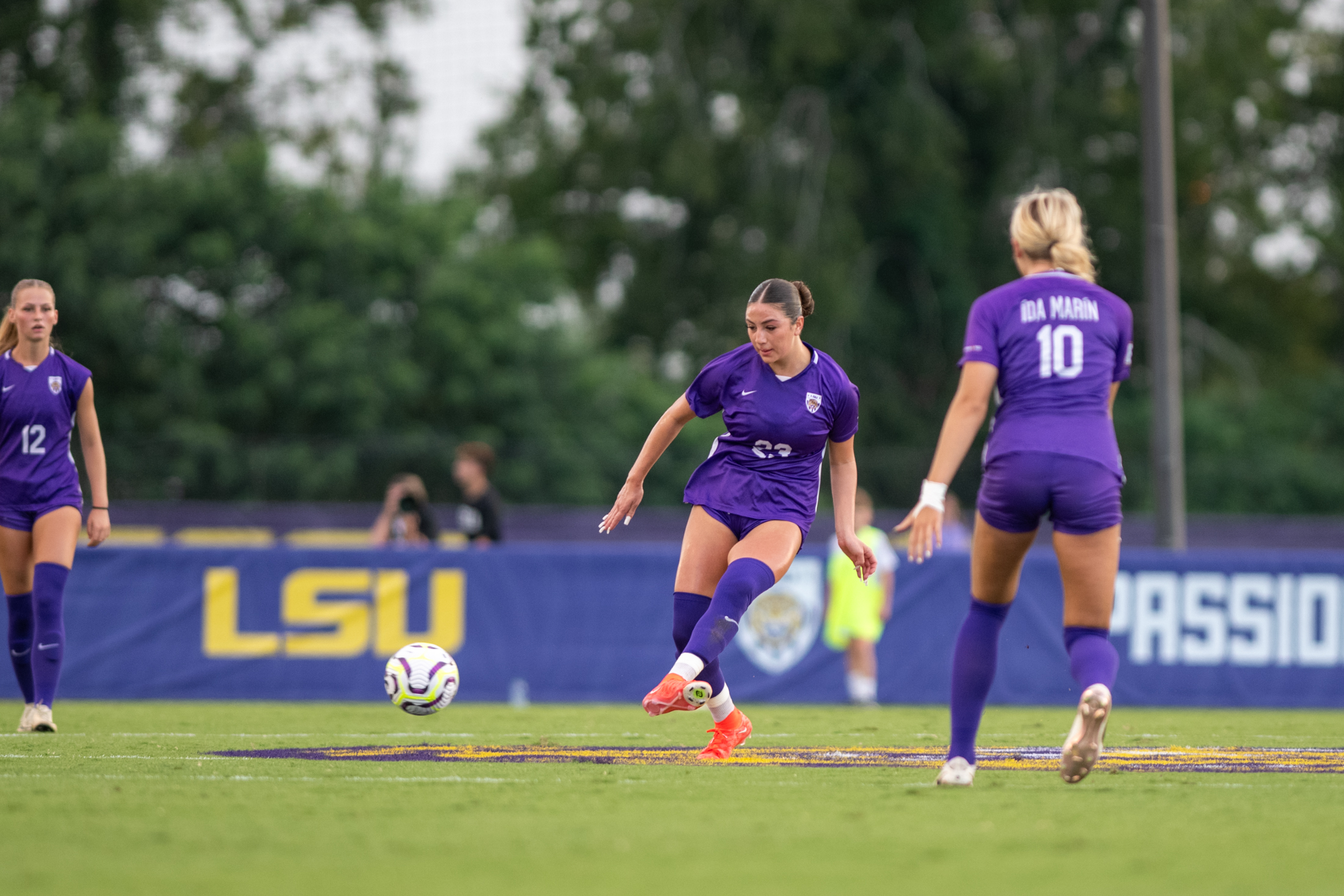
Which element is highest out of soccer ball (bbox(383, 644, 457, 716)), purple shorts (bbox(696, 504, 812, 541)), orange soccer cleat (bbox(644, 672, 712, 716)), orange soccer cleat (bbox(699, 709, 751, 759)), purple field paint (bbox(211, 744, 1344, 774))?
purple shorts (bbox(696, 504, 812, 541))

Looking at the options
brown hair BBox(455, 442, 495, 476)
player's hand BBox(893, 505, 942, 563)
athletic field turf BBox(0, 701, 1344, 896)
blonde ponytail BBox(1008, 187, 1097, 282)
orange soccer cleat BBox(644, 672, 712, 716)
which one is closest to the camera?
athletic field turf BBox(0, 701, 1344, 896)

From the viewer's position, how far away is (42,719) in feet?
29.5

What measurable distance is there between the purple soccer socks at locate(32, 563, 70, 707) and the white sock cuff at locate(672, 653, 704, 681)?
3653 mm

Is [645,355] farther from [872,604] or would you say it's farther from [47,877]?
[47,877]

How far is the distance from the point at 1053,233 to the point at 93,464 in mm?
5371

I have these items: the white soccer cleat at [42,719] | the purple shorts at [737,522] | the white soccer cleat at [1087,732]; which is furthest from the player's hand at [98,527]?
the white soccer cleat at [1087,732]

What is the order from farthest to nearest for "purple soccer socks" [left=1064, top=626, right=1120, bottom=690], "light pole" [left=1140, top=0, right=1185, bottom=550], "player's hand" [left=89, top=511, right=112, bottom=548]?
"light pole" [left=1140, top=0, right=1185, bottom=550]
"player's hand" [left=89, top=511, right=112, bottom=548]
"purple soccer socks" [left=1064, top=626, right=1120, bottom=690]

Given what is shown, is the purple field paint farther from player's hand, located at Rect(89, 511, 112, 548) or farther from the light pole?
the light pole

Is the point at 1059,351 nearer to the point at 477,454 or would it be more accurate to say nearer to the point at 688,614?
the point at 688,614

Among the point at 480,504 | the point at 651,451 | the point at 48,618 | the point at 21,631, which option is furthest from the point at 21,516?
the point at 480,504

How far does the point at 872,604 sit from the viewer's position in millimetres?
13898

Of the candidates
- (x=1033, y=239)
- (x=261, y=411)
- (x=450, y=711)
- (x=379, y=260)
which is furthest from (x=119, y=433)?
(x=1033, y=239)

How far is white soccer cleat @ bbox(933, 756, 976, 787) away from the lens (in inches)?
249

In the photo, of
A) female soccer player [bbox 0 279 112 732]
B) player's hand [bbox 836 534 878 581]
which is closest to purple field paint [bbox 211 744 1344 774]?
player's hand [bbox 836 534 878 581]
